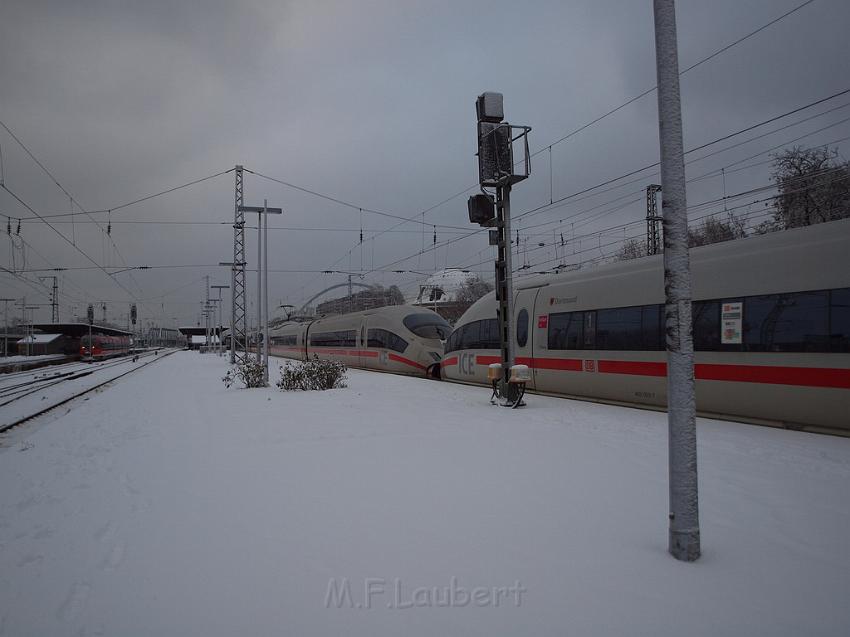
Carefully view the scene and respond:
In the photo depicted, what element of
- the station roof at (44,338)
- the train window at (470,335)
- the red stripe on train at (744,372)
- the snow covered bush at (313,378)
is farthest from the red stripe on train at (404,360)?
the station roof at (44,338)

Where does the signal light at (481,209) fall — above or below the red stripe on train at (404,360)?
above

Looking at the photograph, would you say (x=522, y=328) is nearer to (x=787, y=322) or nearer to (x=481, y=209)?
(x=481, y=209)

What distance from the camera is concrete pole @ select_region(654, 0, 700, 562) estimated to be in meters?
3.46

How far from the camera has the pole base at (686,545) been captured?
3402 millimetres

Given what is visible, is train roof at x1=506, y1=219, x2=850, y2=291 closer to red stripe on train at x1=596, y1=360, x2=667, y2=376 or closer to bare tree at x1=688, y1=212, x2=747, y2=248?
red stripe on train at x1=596, y1=360, x2=667, y2=376

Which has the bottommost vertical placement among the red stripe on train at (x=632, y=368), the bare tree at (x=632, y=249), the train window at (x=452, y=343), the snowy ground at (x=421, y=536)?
the snowy ground at (x=421, y=536)

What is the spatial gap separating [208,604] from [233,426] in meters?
6.03

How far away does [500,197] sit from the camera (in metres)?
10.8

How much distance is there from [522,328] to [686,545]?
9.60 m

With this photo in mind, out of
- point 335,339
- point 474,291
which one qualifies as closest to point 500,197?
point 335,339

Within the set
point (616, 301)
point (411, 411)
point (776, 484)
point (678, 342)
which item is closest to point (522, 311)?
point (616, 301)

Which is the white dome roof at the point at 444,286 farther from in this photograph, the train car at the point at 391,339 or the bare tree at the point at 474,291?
the train car at the point at 391,339

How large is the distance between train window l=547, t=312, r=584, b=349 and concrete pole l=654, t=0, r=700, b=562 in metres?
7.62

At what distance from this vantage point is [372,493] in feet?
15.8
